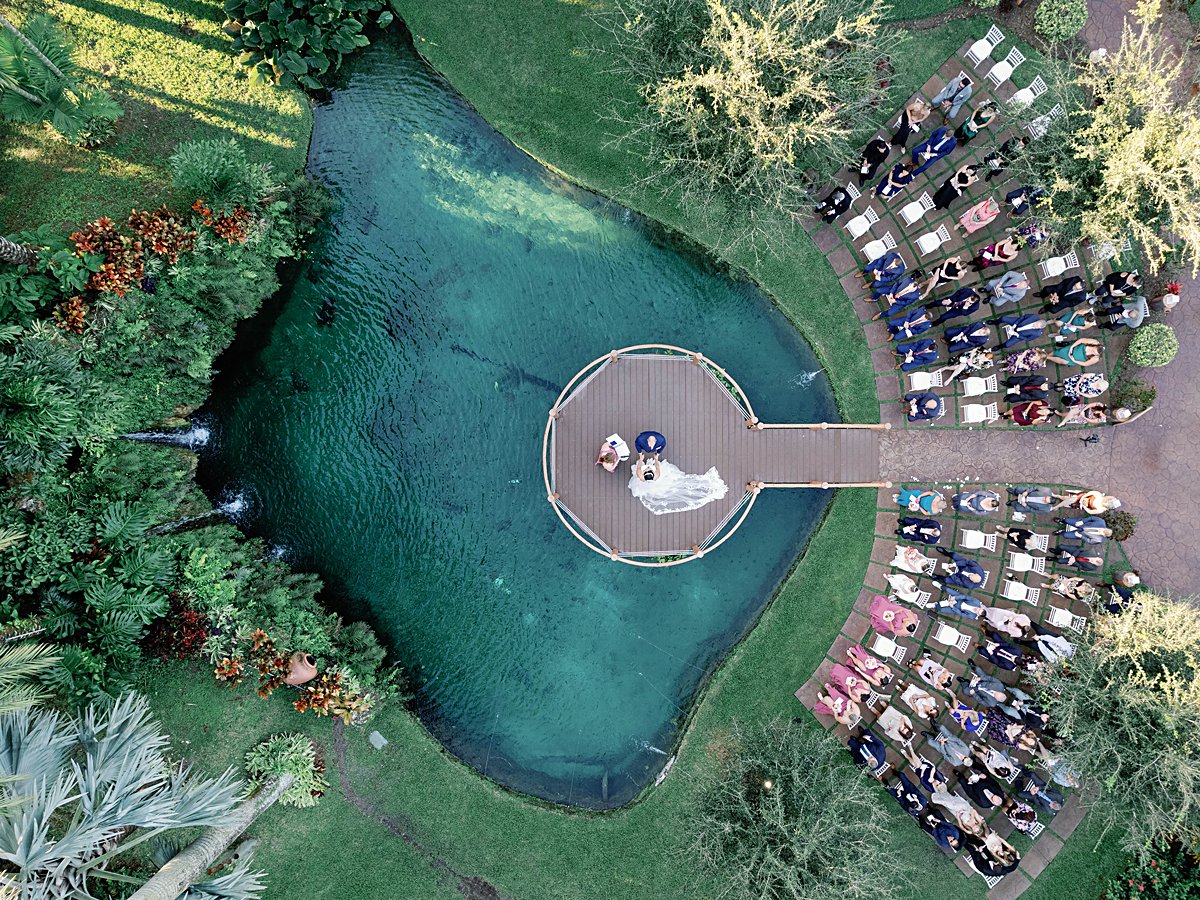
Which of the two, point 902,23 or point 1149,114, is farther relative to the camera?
point 902,23

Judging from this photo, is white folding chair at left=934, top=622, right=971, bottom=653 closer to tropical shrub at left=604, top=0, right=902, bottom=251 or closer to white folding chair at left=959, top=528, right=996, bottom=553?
white folding chair at left=959, top=528, right=996, bottom=553

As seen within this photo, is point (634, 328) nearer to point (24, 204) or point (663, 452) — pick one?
point (663, 452)

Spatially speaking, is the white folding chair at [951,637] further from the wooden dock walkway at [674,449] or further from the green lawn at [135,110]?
the green lawn at [135,110]

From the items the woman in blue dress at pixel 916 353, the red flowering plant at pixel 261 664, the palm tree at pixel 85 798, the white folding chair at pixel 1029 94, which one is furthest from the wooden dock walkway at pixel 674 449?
the palm tree at pixel 85 798

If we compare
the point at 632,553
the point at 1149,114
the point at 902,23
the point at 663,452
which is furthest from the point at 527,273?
the point at 1149,114

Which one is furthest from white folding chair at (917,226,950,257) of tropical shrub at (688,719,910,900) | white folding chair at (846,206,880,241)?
tropical shrub at (688,719,910,900)

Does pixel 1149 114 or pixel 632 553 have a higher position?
pixel 1149 114
